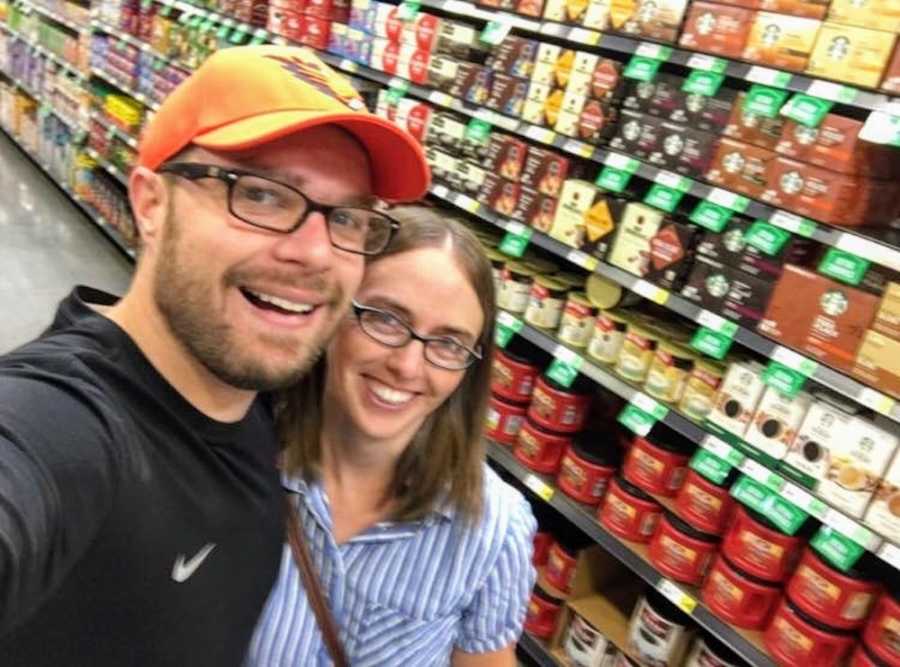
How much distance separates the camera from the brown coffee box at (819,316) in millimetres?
1734

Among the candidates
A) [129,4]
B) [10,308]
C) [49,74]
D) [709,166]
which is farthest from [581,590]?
[49,74]

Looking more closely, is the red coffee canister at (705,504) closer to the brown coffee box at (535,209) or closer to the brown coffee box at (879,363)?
the brown coffee box at (879,363)

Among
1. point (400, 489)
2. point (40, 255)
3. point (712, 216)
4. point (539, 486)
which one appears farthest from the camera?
point (40, 255)

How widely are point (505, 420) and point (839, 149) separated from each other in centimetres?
137

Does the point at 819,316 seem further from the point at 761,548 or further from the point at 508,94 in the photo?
the point at 508,94

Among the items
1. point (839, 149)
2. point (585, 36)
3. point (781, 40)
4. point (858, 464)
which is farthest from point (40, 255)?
point (858, 464)

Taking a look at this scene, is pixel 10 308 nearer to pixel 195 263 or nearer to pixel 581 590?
pixel 581 590

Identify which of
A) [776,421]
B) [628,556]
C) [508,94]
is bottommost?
[628,556]

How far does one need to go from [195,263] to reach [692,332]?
183 cm

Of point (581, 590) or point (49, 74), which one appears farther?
point (49, 74)

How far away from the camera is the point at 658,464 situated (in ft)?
7.33

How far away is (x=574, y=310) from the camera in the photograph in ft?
8.01

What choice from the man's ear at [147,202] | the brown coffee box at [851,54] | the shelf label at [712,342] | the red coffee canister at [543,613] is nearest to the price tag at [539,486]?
the red coffee canister at [543,613]

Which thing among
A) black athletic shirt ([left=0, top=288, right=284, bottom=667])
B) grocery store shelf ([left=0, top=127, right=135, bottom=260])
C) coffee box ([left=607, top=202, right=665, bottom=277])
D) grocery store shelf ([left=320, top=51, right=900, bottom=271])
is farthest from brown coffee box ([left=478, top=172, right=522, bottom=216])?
grocery store shelf ([left=0, top=127, right=135, bottom=260])
